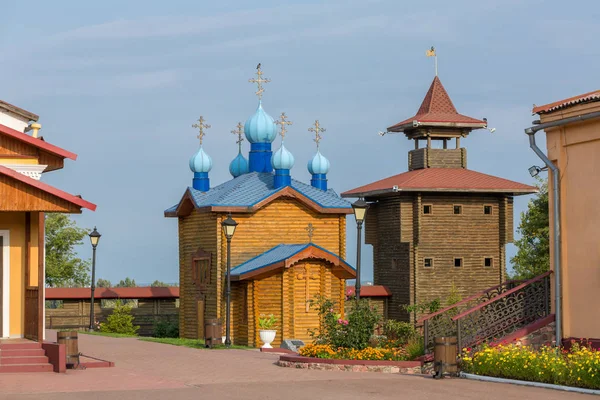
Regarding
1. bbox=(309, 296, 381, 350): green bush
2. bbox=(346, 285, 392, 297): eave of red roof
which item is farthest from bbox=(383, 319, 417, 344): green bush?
bbox=(346, 285, 392, 297): eave of red roof

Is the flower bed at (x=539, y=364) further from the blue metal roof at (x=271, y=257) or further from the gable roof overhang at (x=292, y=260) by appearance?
the blue metal roof at (x=271, y=257)

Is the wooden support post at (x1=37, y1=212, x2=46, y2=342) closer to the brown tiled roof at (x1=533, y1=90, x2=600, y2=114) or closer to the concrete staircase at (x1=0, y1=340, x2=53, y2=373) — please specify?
the concrete staircase at (x1=0, y1=340, x2=53, y2=373)

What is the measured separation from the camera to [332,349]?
2495cm

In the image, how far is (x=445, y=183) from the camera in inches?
1892

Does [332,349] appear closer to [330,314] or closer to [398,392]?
[330,314]

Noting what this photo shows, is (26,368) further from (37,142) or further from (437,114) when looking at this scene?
(437,114)

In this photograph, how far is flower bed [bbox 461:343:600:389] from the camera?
19.1 metres

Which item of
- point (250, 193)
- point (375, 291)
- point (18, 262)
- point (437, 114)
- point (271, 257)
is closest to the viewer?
point (18, 262)

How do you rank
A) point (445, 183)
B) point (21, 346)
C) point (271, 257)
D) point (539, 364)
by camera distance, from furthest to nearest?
point (445, 183) < point (271, 257) < point (21, 346) < point (539, 364)

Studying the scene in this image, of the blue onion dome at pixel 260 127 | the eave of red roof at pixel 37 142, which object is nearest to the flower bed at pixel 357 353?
the eave of red roof at pixel 37 142

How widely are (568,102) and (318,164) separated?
80.5 ft

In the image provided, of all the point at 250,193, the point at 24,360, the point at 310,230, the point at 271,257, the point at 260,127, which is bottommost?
the point at 24,360

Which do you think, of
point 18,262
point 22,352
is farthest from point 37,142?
point 22,352

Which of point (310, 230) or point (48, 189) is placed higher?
point (48, 189)
